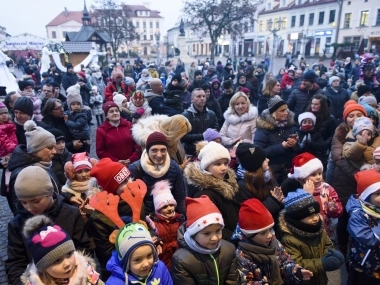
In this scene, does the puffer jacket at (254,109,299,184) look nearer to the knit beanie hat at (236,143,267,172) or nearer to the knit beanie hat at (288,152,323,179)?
the knit beanie hat at (288,152,323,179)

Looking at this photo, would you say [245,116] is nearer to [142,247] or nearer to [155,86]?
[155,86]

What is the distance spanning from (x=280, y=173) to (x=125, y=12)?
47.8 meters

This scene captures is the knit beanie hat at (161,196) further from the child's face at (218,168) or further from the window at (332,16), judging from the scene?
the window at (332,16)

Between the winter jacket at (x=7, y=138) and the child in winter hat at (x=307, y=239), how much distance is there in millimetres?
3800

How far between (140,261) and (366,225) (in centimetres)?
201

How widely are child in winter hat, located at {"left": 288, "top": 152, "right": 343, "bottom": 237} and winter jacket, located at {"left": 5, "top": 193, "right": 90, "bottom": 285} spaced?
7.15 feet

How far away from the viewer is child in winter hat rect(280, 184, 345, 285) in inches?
97.7

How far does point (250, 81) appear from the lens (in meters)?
10.5

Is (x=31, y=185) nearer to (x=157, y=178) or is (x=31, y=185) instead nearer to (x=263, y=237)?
(x=157, y=178)

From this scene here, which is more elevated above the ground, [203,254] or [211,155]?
[211,155]

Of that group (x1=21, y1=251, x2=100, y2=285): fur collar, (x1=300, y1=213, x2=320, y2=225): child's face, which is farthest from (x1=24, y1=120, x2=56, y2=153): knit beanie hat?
(x1=300, y1=213, x2=320, y2=225): child's face

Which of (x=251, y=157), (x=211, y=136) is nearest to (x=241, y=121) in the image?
(x=211, y=136)

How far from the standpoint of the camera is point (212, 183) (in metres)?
2.90

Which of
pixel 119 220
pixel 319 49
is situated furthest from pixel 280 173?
pixel 319 49
